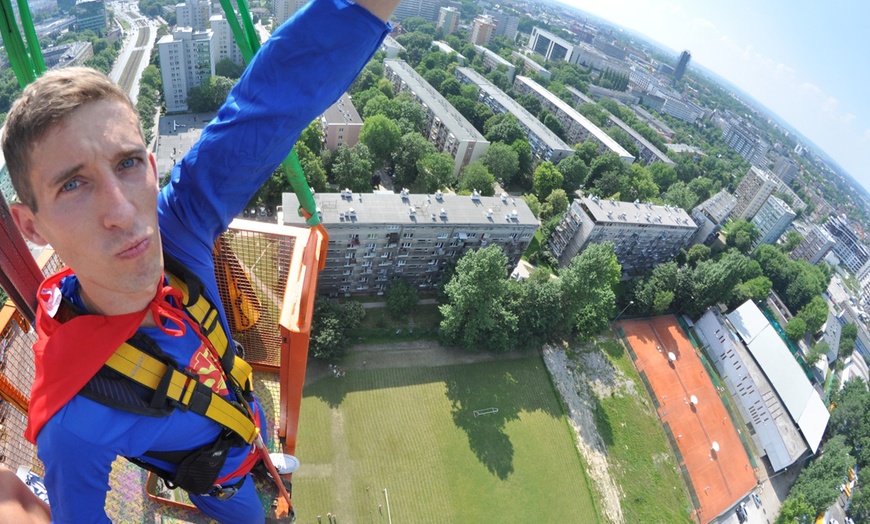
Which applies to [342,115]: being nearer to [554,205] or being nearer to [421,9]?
[554,205]

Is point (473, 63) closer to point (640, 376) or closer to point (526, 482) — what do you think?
point (640, 376)

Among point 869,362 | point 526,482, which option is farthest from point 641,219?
point 869,362

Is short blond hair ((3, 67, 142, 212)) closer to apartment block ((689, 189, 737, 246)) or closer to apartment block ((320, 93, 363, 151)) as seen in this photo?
apartment block ((320, 93, 363, 151))

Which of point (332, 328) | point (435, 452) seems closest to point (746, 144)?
point (435, 452)

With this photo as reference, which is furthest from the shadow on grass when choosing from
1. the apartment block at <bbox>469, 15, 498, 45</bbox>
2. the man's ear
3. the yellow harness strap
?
the apartment block at <bbox>469, 15, 498, 45</bbox>

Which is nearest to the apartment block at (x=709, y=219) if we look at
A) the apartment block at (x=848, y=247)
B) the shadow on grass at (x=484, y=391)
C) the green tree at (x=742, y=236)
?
the green tree at (x=742, y=236)

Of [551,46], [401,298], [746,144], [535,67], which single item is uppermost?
[551,46]
